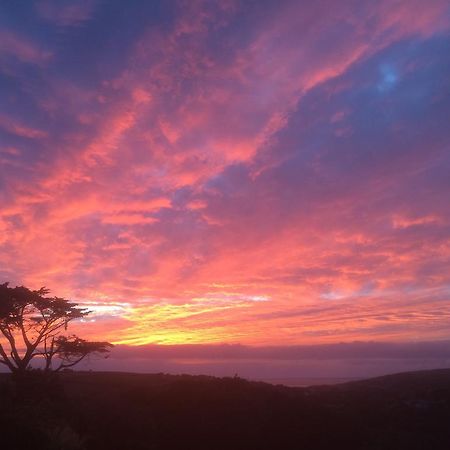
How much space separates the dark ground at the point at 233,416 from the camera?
2292cm

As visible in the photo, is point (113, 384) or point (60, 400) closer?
point (60, 400)

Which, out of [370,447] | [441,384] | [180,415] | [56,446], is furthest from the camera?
[441,384]

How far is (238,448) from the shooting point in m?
23.1

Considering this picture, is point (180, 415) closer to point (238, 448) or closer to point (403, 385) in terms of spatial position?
point (238, 448)

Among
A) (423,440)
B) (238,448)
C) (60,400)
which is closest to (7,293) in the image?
(60,400)

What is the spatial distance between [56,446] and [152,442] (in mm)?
9034

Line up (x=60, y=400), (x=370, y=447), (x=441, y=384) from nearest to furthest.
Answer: (x=370, y=447) < (x=60, y=400) < (x=441, y=384)

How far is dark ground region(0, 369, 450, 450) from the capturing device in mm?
22922

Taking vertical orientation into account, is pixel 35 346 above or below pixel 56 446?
above

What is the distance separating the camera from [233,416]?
26.9 metres

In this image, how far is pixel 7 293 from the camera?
35.8 m

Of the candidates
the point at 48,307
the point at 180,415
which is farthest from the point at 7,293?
the point at 180,415

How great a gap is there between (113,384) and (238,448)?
2109 centimetres

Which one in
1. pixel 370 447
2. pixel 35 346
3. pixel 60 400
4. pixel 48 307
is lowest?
pixel 370 447
